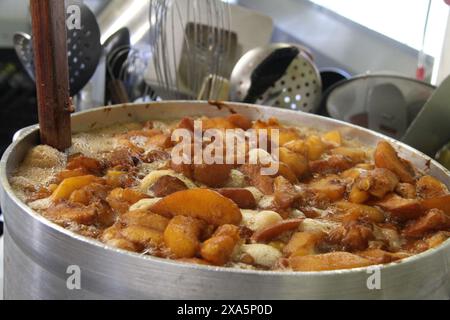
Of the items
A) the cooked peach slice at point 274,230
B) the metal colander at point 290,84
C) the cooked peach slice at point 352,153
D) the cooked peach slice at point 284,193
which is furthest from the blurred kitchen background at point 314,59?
the cooked peach slice at point 274,230

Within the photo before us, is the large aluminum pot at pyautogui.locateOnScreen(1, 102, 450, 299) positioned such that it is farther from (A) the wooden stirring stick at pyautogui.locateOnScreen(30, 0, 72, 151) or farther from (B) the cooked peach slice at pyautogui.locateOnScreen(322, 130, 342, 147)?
(B) the cooked peach slice at pyautogui.locateOnScreen(322, 130, 342, 147)

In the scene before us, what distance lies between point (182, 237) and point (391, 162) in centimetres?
42

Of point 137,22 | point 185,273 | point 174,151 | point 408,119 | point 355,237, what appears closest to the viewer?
point 185,273

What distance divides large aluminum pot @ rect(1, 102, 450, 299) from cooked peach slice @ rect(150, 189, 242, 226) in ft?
0.47

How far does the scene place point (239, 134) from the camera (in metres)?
1.04

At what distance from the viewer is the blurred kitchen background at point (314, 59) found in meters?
1.33

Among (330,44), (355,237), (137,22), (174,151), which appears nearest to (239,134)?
(174,151)

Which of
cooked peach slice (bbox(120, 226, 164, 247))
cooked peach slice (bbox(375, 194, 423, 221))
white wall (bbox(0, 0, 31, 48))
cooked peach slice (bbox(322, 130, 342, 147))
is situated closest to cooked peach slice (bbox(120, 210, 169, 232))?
cooked peach slice (bbox(120, 226, 164, 247))

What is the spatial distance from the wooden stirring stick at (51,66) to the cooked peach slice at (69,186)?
115 millimetres

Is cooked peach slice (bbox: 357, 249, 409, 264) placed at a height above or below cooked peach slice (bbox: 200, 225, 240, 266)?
Answer: below

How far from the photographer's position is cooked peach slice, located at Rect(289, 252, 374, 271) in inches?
25.4

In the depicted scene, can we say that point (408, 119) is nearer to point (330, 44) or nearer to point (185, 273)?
point (330, 44)

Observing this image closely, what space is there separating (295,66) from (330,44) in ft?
2.16

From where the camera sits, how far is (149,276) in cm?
59
